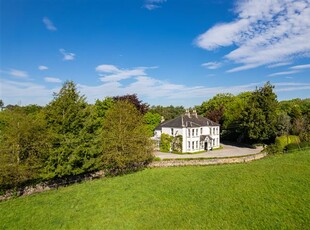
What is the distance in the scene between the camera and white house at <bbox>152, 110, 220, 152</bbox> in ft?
141

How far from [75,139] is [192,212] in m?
13.5

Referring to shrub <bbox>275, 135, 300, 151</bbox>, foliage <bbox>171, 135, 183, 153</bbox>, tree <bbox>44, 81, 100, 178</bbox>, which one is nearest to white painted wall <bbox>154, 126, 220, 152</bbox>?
foliage <bbox>171, 135, 183, 153</bbox>

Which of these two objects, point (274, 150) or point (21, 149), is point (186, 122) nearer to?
point (274, 150)

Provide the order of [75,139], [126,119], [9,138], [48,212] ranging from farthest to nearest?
[126,119] < [75,139] < [9,138] < [48,212]

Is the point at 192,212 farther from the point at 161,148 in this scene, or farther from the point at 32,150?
the point at 161,148

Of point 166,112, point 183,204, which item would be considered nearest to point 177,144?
point 183,204

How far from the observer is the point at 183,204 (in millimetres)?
15734

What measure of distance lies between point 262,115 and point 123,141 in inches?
1135

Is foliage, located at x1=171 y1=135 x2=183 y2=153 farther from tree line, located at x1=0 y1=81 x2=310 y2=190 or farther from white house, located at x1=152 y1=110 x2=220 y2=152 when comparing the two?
tree line, located at x1=0 y1=81 x2=310 y2=190

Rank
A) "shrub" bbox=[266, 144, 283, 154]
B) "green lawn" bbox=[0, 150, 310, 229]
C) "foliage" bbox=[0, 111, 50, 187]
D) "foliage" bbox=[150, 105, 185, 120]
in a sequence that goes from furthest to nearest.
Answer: "foliage" bbox=[150, 105, 185, 120]
"shrub" bbox=[266, 144, 283, 154]
"foliage" bbox=[0, 111, 50, 187]
"green lawn" bbox=[0, 150, 310, 229]

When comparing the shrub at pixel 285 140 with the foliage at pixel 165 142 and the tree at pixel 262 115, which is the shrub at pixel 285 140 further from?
the foliage at pixel 165 142

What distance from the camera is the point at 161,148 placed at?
44.6 m

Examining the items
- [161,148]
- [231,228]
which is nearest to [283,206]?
[231,228]

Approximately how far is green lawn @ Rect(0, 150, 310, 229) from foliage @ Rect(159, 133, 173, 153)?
72.5ft
